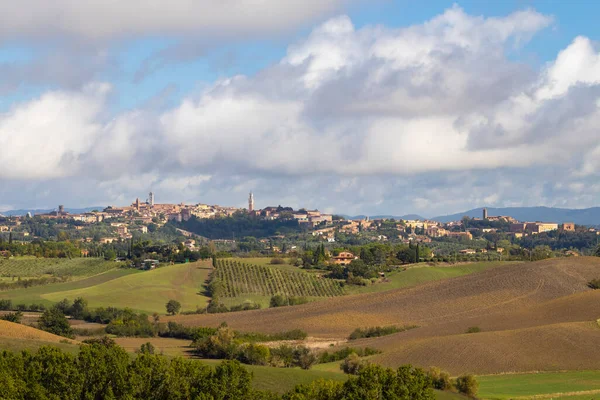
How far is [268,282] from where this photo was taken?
124562 millimetres

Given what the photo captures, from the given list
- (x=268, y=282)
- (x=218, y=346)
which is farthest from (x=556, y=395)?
(x=268, y=282)

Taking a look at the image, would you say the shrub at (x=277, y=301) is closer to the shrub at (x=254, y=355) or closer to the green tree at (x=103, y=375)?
the shrub at (x=254, y=355)

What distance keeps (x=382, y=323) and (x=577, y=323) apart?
21388mm

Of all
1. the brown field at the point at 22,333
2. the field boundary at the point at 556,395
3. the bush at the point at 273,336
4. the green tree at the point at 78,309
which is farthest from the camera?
the green tree at the point at 78,309

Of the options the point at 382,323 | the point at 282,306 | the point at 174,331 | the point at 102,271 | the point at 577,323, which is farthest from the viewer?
the point at 102,271

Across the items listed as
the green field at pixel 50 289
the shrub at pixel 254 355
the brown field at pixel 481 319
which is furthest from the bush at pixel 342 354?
the green field at pixel 50 289

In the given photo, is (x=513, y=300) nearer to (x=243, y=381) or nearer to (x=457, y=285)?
(x=457, y=285)

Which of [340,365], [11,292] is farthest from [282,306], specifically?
[340,365]

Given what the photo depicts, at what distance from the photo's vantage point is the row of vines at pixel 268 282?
391ft

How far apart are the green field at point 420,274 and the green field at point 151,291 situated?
72.8ft

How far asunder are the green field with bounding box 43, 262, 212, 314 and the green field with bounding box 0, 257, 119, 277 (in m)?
16.9

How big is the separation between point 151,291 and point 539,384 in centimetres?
6971

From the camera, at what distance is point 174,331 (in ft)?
267

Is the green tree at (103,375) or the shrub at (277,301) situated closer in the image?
the green tree at (103,375)
